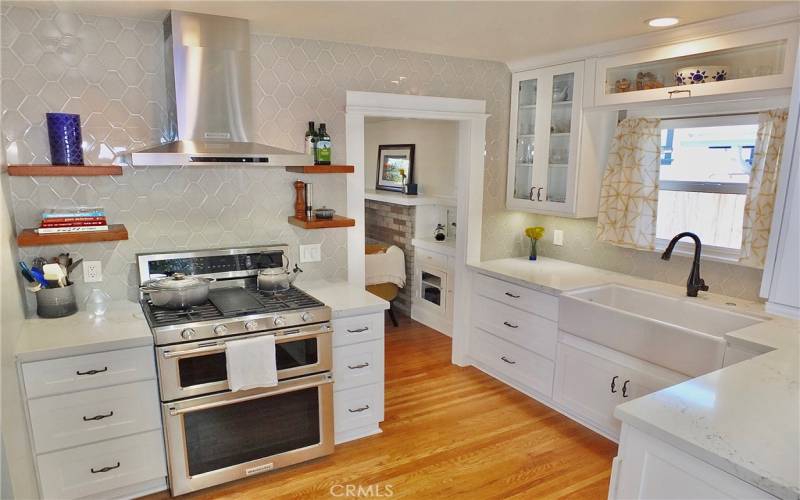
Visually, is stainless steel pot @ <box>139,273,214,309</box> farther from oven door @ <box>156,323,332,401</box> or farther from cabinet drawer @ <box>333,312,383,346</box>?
cabinet drawer @ <box>333,312,383,346</box>

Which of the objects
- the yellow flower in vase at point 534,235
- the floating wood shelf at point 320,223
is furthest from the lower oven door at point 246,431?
the yellow flower in vase at point 534,235

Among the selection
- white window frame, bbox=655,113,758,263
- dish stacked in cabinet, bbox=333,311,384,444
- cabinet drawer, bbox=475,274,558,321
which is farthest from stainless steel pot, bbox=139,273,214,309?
white window frame, bbox=655,113,758,263

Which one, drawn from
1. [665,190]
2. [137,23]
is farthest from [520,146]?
[137,23]

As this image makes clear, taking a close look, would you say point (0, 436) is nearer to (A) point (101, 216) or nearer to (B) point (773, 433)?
(A) point (101, 216)

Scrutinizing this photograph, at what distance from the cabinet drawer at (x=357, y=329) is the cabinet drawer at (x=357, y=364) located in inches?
1.4

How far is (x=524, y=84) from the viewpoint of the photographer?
3.70 meters

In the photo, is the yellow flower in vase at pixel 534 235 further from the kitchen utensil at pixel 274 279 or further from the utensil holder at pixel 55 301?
the utensil holder at pixel 55 301

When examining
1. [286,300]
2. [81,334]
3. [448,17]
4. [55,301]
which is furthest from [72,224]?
[448,17]

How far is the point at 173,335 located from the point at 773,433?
7.31ft

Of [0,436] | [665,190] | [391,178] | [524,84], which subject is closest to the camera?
[0,436]

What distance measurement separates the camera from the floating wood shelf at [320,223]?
2865mm

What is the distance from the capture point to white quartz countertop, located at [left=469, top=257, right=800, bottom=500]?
119 cm

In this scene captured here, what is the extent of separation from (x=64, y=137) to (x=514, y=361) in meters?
2.97

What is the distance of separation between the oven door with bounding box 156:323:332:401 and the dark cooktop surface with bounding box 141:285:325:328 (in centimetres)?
11
